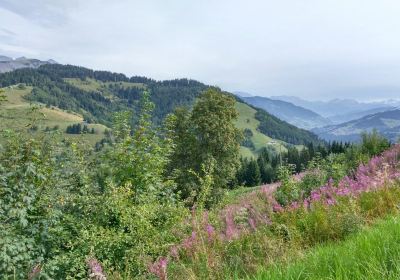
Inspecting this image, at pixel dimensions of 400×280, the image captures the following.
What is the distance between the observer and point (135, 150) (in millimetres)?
10992

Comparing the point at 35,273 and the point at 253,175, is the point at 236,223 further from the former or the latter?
the point at 253,175

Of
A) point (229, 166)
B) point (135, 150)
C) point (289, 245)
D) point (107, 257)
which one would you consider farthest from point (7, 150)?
point (229, 166)

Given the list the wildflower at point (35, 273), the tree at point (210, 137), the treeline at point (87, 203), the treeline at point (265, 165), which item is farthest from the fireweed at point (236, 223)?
the treeline at point (265, 165)

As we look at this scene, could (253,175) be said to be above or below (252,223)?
below

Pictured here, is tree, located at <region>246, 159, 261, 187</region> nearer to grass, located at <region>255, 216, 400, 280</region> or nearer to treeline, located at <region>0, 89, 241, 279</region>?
treeline, located at <region>0, 89, 241, 279</region>

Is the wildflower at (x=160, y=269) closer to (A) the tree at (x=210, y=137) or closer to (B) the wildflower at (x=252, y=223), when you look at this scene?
(B) the wildflower at (x=252, y=223)

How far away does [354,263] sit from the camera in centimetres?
375

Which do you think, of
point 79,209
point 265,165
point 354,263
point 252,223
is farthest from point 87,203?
point 265,165

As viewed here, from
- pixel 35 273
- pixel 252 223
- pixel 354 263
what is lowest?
pixel 35 273

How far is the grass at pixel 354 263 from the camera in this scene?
139 inches

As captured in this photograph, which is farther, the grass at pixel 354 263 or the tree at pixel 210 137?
the tree at pixel 210 137

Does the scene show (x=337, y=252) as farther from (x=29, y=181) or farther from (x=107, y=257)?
(x=29, y=181)

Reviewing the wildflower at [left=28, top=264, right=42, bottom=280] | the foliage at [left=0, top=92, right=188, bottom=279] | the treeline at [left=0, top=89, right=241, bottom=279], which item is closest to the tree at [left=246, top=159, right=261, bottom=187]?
the treeline at [left=0, top=89, right=241, bottom=279]

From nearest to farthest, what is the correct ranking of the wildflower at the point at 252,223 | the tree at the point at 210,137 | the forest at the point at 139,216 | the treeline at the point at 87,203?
1. the forest at the point at 139,216
2. the wildflower at the point at 252,223
3. the treeline at the point at 87,203
4. the tree at the point at 210,137
